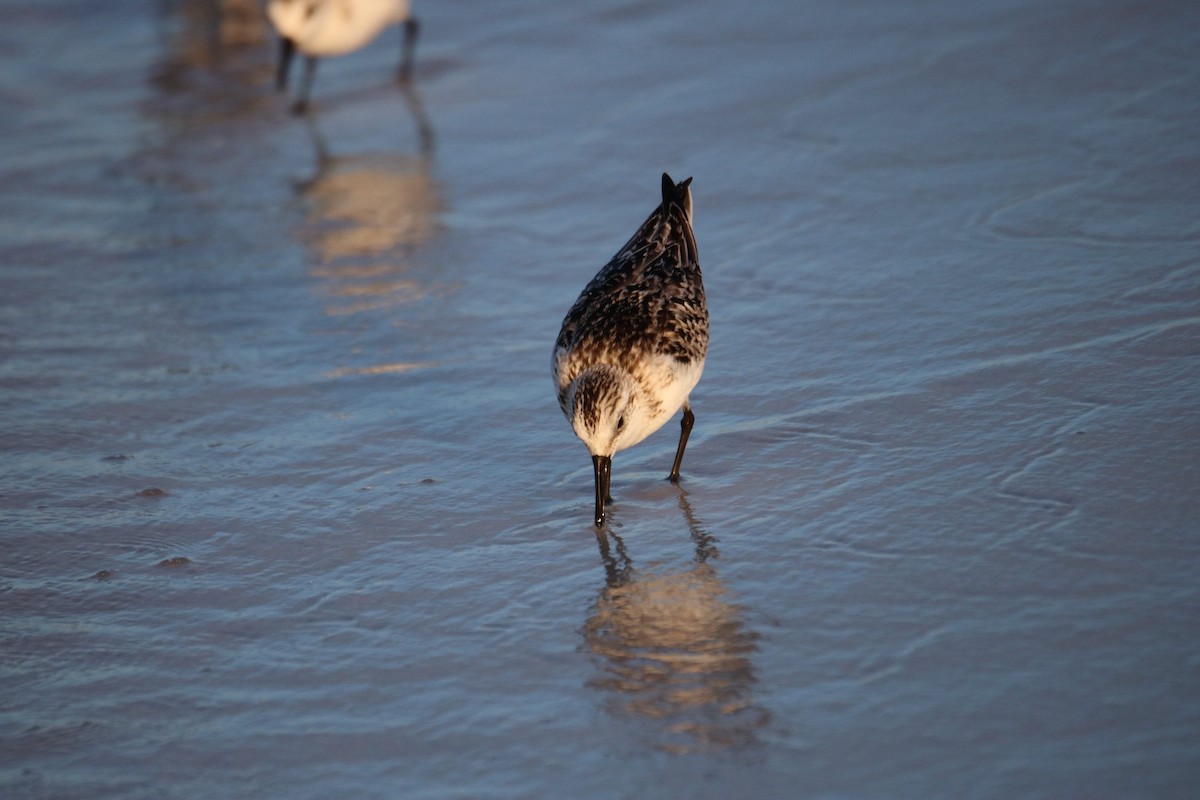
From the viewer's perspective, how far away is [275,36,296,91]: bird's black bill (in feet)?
37.7

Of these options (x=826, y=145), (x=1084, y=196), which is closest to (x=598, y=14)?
(x=826, y=145)

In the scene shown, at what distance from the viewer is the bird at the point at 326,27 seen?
11.4 meters

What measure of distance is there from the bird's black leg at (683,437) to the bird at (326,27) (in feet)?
21.7

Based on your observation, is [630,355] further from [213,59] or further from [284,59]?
[213,59]

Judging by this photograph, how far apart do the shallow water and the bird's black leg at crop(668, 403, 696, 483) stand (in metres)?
0.11

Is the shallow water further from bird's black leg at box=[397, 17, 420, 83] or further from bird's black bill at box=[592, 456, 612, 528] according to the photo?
bird's black leg at box=[397, 17, 420, 83]

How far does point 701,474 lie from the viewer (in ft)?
18.1

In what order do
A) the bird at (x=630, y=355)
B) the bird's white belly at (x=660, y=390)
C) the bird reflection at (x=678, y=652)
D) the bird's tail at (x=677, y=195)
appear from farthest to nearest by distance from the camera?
the bird's tail at (x=677, y=195), the bird's white belly at (x=660, y=390), the bird at (x=630, y=355), the bird reflection at (x=678, y=652)

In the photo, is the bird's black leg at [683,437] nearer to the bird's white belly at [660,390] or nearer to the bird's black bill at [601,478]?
the bird's white belly at [660,390]

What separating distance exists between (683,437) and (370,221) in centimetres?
397

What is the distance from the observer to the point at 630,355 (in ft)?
17.0

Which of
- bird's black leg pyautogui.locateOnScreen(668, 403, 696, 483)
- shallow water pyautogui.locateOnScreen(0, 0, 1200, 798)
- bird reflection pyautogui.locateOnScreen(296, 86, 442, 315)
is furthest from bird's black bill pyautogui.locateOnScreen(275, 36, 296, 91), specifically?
bird's black leg pyautogui.locateOnScreen(668, 403, 696, 483)

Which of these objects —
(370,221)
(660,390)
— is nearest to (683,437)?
(660,390)

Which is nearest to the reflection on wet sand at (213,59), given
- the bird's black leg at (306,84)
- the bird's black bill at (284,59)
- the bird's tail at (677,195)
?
the bird's black bill at (284,59)
